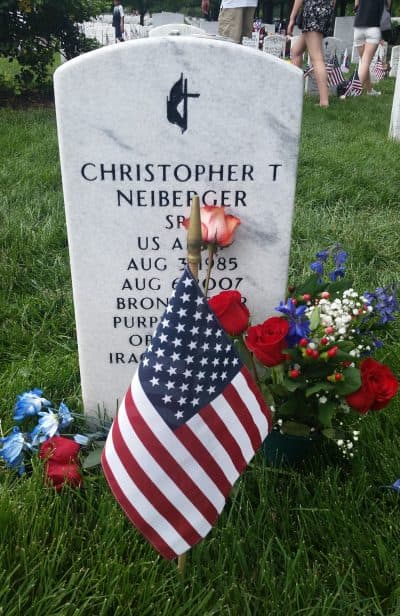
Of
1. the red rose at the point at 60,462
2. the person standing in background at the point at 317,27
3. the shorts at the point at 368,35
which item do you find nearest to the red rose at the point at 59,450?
the red rose at the point at 60,462

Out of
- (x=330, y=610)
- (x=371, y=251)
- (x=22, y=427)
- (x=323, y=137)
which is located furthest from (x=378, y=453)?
(x=323, y=137)

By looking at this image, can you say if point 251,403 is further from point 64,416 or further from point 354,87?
point 354,87

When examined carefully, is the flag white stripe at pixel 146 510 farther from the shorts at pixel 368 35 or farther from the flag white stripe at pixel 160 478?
the shorts at pixel 368 35

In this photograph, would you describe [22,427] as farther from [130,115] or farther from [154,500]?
[130,115]

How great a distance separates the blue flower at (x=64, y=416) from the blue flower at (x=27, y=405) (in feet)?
0.17

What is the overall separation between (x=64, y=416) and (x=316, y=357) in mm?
949

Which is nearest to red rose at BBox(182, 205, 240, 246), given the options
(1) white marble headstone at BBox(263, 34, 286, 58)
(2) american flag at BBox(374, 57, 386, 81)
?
(2) american flag at BBox(374, 57, 386, 81)

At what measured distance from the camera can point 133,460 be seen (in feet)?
4.85

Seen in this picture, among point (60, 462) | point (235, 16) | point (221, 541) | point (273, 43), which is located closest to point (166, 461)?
point (221, 541)

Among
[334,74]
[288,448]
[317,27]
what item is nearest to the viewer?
[288,448]

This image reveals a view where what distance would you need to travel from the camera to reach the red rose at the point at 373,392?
71.6 inches

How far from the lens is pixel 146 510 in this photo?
58.6 inches

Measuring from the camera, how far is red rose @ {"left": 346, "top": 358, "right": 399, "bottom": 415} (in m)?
1.82

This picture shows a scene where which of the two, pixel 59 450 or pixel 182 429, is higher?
pixel 182 429
